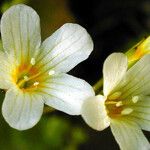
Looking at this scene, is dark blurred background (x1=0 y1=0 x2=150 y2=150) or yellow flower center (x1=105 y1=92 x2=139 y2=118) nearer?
yellow flower center (x1=105 y1=92 x2=139 y2=118)

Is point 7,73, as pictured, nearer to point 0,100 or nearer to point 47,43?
point 47,43

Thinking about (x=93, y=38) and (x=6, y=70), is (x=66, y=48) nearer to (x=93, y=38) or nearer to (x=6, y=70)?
(x=6, y=70)

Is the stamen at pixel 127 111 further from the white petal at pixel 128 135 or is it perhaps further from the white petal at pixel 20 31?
the white petal at pixel 20 31

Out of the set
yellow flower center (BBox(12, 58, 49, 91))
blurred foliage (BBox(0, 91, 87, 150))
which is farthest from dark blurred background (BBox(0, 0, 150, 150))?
yellow flower center (BBox(12, 58, 49, 91))

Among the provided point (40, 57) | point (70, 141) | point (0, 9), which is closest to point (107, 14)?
point (70, 141)

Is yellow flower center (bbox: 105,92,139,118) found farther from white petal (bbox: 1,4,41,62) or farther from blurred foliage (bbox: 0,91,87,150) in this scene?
blurred foliage (bbox: 0,91,87,150)

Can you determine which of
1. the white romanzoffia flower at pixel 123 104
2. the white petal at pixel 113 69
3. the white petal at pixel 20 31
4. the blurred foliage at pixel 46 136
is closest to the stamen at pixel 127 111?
the white romanzoffia flower at pixel 123 104
